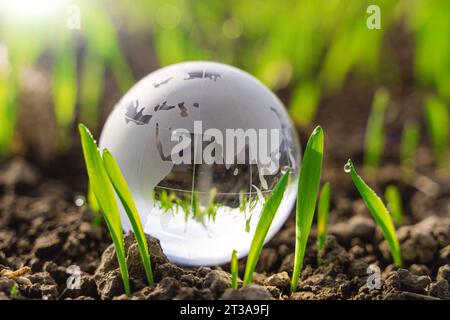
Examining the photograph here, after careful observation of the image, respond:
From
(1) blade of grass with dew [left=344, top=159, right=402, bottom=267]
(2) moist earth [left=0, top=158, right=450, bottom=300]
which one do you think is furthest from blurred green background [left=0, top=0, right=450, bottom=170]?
(1) blade of grass with dew [left=344, top=159, right=402, bottom=267]

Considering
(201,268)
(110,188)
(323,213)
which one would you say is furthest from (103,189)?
(323,213)

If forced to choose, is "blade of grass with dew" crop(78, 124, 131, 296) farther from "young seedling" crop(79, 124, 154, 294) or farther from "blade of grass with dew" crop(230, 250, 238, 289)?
"blade of grass with dew" crop(230, 250, 238, 289)

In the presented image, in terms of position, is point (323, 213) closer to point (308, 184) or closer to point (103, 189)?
point (308, 184)

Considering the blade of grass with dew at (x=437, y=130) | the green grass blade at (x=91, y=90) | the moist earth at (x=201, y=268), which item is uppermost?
the green grass blade at (x=91, y=90)

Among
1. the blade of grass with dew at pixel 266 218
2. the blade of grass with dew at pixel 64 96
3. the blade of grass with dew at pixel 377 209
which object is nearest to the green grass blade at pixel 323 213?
the blade of grass with dew at pixel 377 209

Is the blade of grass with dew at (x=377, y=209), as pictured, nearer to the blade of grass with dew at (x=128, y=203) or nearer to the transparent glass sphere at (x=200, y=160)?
the transparent glass sphere at (x=200, y=160)
